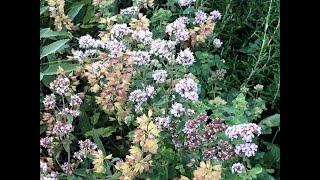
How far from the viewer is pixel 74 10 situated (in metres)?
2.34

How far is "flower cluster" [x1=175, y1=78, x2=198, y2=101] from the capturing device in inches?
77.3

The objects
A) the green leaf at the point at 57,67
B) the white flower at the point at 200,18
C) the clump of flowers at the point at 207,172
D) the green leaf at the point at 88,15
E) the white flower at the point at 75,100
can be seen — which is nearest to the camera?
the clump of flowers at the point at 207,172

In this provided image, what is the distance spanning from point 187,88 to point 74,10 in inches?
23.0

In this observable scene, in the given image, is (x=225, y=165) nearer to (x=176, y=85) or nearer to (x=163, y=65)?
(x=176, y=85)

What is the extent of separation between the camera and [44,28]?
2.32 m

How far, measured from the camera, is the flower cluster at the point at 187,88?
1.96 m

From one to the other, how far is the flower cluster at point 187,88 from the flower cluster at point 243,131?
0.16 meters

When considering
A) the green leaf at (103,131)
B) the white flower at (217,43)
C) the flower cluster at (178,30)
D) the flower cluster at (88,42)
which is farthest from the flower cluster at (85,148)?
the white flower at (217,43)

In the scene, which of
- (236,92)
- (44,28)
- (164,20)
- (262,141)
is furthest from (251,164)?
(44,28)

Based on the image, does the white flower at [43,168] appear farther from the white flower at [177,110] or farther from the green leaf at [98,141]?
the white flower at [177,110]

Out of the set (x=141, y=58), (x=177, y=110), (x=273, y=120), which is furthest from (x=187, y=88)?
(x=273, y=120)
